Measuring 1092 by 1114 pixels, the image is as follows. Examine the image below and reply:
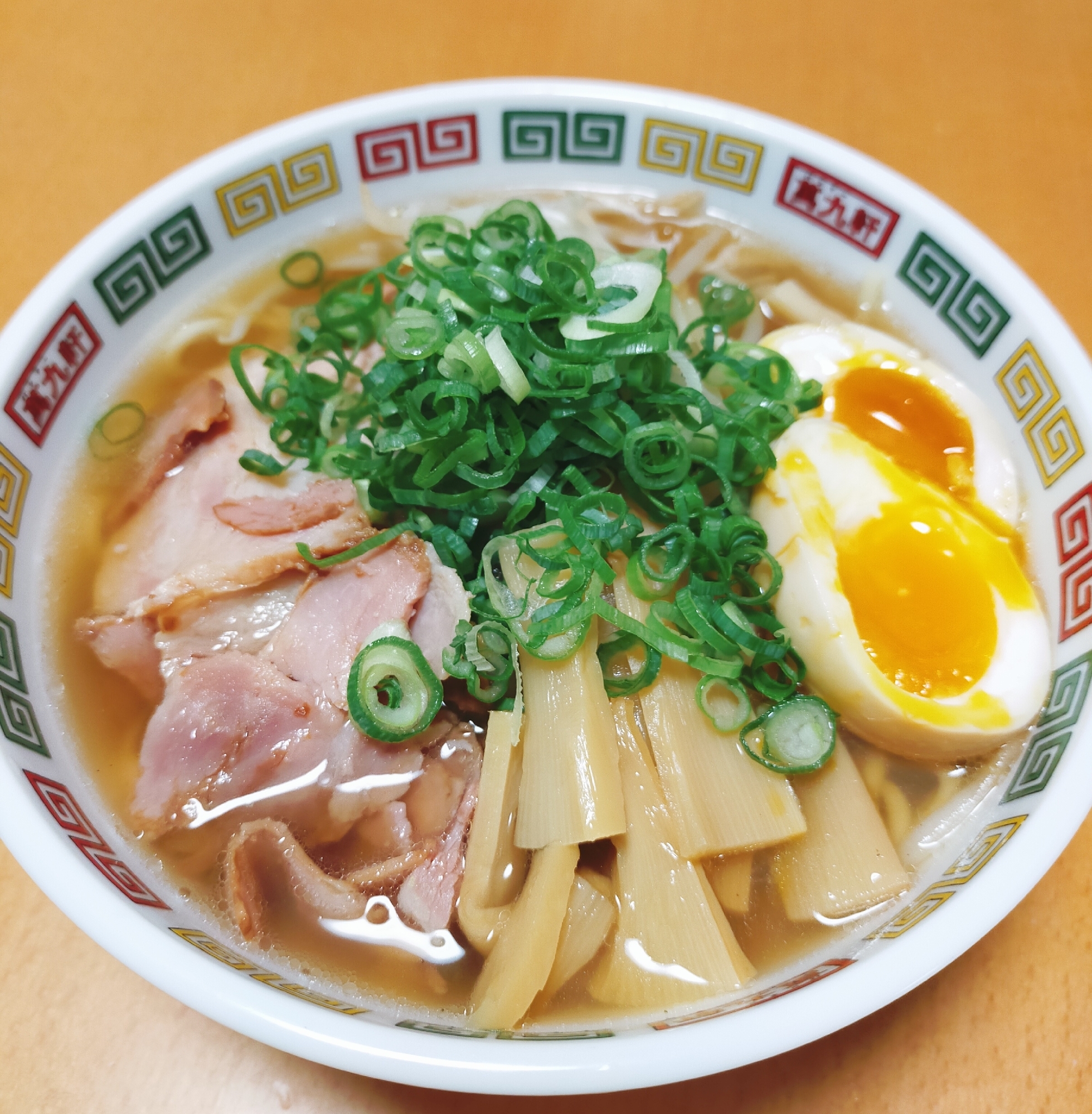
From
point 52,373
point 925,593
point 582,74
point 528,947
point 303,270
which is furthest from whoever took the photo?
point 582,74

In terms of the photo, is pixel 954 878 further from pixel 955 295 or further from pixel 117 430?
pixel 117 430

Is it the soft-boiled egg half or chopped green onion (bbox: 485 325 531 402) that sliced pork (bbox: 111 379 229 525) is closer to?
chopped green onion (bbox: 485 325 531 402)

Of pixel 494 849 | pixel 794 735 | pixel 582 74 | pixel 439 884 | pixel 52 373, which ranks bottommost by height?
pixel 439 884

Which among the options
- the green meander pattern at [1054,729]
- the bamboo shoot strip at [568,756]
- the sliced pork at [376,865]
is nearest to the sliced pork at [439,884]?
the sliced pork at [376,865]

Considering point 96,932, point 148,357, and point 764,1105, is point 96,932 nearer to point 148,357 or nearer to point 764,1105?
point 764,1105

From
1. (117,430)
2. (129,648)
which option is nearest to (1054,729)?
(129,648)

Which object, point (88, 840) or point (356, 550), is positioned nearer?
point (88, 840)

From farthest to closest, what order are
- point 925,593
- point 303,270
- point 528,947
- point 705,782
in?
point 303,270 < point 925,593 < point 705,782 < point 528,947

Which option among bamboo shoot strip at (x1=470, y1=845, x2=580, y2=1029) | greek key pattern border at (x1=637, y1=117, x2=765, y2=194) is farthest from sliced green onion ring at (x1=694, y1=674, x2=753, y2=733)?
greek key pattern border at (x1=637, y1=117, x2=765, y2=194)
